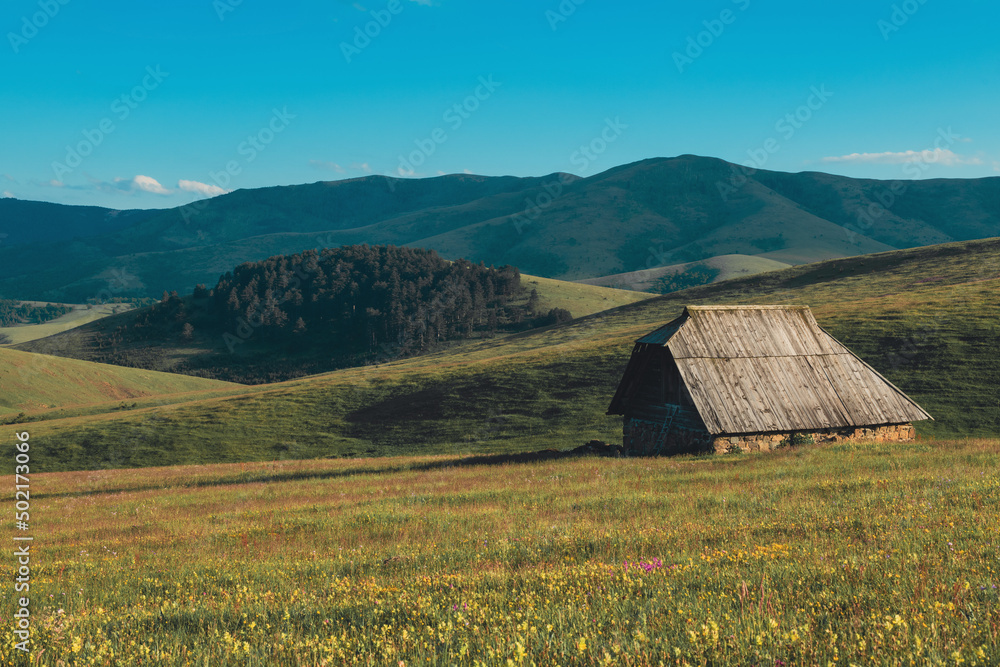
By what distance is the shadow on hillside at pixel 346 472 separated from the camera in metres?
28.5

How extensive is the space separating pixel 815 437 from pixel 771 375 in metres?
3.32

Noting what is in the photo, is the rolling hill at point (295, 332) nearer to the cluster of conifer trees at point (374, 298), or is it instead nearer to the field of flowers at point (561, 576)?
the cluster of conifer trees at point (374, 298)

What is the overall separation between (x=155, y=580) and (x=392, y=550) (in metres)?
3.63

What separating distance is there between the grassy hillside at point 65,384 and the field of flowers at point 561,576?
74674 millimetres

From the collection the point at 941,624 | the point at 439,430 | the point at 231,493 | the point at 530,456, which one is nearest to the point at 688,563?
the point at 941,624

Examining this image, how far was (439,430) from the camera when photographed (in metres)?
51.0

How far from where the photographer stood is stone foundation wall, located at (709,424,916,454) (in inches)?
1088

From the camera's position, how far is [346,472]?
30.6 metres

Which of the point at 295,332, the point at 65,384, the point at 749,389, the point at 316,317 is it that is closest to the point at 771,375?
the point at 749,389

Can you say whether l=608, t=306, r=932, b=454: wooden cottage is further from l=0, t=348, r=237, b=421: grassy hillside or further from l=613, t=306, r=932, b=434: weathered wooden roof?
l=0, t=348, r=237, b=421: grassy hillside

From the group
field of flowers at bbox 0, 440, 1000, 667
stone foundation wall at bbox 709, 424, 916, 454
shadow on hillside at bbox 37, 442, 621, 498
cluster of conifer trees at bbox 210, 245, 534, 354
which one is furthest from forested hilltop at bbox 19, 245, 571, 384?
field of flowers at bbox 0, 440, 1000, 667

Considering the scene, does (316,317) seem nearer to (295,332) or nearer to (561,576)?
(295,332)

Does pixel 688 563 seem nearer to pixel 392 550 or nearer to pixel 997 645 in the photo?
pixel 997 645

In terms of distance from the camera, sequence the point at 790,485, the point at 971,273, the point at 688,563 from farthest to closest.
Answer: the point at 971,273 < the point at 790,485 < the point at 688,563
